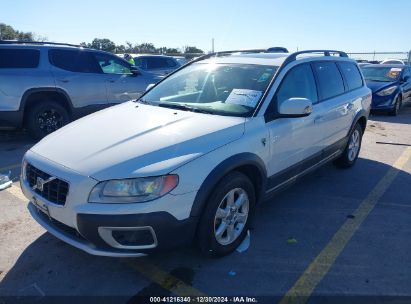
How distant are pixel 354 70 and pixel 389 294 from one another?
380 centimetres

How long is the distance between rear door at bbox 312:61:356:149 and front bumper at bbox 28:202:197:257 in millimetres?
2249

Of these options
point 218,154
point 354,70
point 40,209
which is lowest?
point 40,209

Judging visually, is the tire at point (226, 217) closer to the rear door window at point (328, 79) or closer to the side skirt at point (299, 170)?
the side skirt at point (299, 170)

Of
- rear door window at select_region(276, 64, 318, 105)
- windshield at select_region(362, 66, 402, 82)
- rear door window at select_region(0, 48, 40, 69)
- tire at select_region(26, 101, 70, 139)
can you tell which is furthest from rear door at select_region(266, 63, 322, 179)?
windshield at select_region(362, 66, 402, 82)

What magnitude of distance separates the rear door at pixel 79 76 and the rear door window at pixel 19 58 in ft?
0.99

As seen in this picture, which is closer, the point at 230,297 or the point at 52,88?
the point at 230,297

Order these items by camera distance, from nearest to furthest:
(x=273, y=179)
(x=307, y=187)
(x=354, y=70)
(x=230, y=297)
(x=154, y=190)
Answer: (x=154, y=190) < (x=230, y=297) < (x=273, y=179) < (x=307, y=187) < (x=354, y=70)

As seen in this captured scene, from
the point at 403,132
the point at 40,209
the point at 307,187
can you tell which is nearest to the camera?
the point at 40,209

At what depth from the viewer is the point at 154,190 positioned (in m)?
2.56

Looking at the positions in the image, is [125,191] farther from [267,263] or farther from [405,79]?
[405,79]

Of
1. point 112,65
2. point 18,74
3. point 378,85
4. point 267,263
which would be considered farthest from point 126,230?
point 378,85

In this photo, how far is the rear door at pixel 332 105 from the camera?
4363 millimetres

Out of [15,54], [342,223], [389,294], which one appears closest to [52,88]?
[15,54]

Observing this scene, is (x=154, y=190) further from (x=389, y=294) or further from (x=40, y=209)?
(x=389, y=294)
